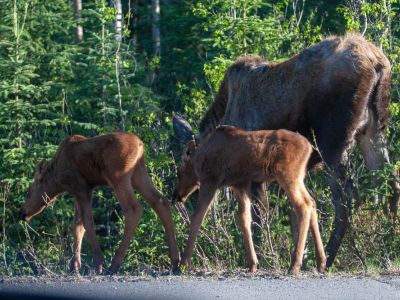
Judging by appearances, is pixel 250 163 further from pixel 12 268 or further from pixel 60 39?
pixel 60 39

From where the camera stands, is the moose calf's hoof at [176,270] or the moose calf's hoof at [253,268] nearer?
the moose calf's hoof at [176,270]

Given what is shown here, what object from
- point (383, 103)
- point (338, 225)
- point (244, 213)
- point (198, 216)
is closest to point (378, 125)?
point (383, 103)

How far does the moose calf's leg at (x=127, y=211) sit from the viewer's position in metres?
11.4

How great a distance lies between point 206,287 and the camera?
30.8 feet

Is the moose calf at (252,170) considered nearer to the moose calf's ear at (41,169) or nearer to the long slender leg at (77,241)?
the long slender leg at (77,241)

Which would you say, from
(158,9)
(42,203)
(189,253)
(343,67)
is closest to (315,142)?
(343,67)

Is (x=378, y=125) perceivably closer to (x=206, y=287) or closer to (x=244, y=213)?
(x=244, y=213)

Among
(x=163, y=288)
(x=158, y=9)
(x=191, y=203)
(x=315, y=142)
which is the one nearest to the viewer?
(x=163, y=288)

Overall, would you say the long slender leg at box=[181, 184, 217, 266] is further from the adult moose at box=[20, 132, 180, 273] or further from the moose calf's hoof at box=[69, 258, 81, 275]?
the moose calf's hoof at box=[69, 258, 81, 275]

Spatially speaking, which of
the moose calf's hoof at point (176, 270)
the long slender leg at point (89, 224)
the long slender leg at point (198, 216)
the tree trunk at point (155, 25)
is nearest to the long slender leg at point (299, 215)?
the long slender leg at point (198, 216)

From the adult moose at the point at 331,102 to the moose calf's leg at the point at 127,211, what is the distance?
185 centimetres

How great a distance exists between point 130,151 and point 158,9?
1911cm

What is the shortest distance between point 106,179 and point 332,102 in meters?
2.89

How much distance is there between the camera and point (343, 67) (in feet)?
41.0
